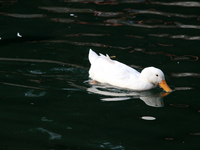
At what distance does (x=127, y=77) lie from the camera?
701 centimetres

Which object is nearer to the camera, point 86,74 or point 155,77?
point 155,77

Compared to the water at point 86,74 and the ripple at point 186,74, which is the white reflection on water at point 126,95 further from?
the ripple at point 186,74

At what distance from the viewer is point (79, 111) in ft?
19.2

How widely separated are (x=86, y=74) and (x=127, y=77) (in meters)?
1.13

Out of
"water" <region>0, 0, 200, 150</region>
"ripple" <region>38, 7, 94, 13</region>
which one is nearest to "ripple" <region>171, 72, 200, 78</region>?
"water" <region>0, 0, 200, 150</region>

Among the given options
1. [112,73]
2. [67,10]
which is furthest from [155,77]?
[67,10]

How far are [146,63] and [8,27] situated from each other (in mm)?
4432

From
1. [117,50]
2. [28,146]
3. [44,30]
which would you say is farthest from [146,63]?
[28,146]

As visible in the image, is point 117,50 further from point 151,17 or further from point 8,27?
point 8,27

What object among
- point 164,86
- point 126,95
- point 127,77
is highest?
point 127,77

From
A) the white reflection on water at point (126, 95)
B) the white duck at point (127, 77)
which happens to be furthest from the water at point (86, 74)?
the white duck at point (127, 77)

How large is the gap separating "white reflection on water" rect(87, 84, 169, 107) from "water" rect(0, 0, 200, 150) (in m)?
0.02

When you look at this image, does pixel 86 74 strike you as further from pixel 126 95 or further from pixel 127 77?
pixel 126 95

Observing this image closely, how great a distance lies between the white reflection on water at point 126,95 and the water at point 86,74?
0.02 metres
